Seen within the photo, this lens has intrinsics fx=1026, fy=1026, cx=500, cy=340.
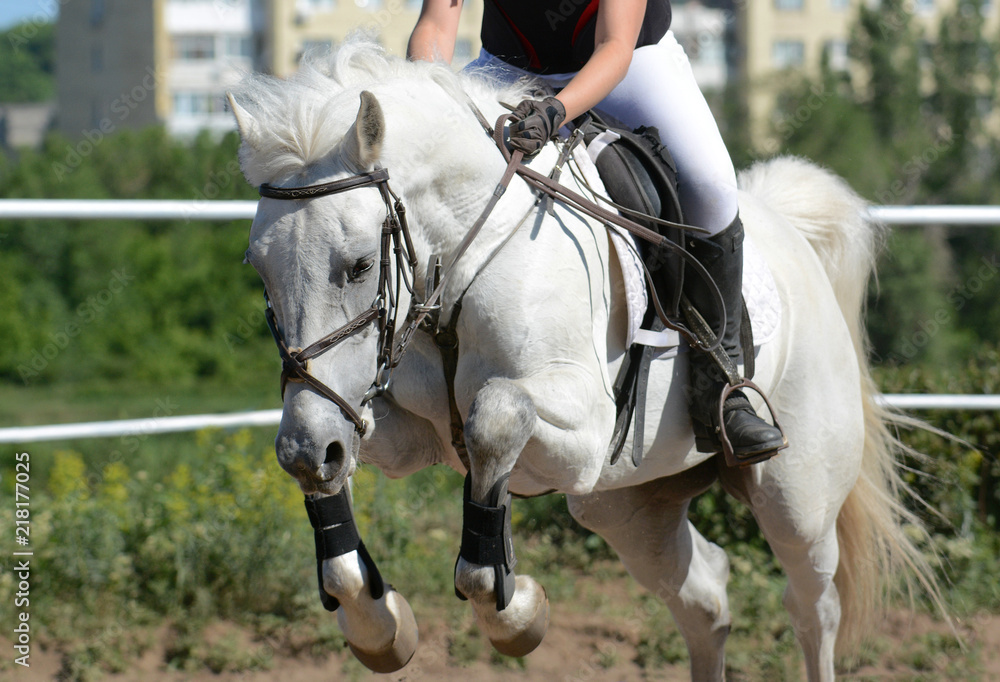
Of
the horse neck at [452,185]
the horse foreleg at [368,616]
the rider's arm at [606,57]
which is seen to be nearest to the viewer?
the horse neck at [452,185]

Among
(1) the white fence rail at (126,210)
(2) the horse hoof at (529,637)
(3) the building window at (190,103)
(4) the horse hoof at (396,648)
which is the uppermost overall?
(1) the white fence rail at (126,210)

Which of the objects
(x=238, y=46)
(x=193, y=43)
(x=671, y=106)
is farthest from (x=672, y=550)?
(x=193, y=43)

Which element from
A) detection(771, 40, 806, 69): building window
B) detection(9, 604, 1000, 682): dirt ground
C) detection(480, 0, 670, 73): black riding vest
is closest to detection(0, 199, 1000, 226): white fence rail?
detection(480, 0, 670, 73): black riding vest

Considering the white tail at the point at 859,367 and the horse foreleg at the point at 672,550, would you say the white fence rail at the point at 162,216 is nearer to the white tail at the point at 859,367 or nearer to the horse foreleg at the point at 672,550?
the white tail at the point at 859,367

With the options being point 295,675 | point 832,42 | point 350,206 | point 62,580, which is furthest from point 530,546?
point 832,42

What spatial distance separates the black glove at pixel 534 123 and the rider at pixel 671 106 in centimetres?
36

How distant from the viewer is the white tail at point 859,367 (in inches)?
155

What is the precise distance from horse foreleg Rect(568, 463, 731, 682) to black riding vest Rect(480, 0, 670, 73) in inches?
57.2

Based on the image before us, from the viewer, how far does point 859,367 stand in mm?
3881

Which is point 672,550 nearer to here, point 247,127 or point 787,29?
point 247,127

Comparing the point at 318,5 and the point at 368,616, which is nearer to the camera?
the point at 368,616

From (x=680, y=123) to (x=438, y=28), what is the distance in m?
0.75

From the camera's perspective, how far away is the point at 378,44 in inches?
101

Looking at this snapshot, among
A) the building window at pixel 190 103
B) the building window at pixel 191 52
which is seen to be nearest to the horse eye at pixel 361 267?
the building window at pixel 190 103
